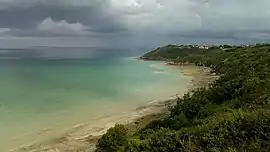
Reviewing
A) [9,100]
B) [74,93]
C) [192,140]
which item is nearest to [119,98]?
[74,93]

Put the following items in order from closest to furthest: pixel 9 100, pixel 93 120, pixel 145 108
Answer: pixel 93 120 → pixel 145 108 → pixel 9 100

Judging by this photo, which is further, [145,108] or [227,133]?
[145,108]

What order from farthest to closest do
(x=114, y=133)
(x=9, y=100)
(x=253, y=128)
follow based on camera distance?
(x=9, y=100)
(x=114, y=133)
(x=253, y=128)

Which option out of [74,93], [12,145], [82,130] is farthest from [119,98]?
[12,145]

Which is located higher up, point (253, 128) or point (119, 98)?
point (253, 128)

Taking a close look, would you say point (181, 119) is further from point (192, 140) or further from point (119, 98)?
point (119, 98)

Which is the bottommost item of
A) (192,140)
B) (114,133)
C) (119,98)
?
(119,98)

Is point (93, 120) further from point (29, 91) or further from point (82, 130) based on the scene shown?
point (29, 91)

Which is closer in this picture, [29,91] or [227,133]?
[227,133]

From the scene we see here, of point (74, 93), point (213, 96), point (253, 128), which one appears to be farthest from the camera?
point (74, 93)
